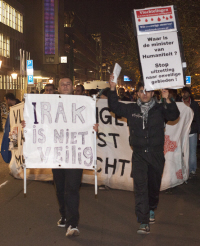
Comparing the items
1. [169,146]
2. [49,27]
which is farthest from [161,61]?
[49,27]

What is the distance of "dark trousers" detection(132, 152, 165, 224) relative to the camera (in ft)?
15.5

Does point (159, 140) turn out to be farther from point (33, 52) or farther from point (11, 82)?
point (33, 52)

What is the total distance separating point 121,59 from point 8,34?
2409 centimetres

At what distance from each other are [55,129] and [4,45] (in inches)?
1725

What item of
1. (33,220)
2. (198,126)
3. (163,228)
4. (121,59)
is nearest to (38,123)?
(33,220)

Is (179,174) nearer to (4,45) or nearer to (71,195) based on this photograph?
(71,195)

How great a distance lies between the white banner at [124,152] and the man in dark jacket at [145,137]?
192 cm

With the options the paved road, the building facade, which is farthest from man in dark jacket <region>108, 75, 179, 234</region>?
the building facade

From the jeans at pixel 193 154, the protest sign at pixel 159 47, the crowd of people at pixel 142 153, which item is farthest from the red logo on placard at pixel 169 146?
the protest sign at pixel 159 47

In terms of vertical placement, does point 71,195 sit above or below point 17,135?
below

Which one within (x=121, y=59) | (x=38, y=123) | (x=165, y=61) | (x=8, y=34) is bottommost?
(x=38, y=123)

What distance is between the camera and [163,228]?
192 inches

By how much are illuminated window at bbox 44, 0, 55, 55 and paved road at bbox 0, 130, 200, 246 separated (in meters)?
69.7

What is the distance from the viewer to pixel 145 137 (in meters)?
4.69
